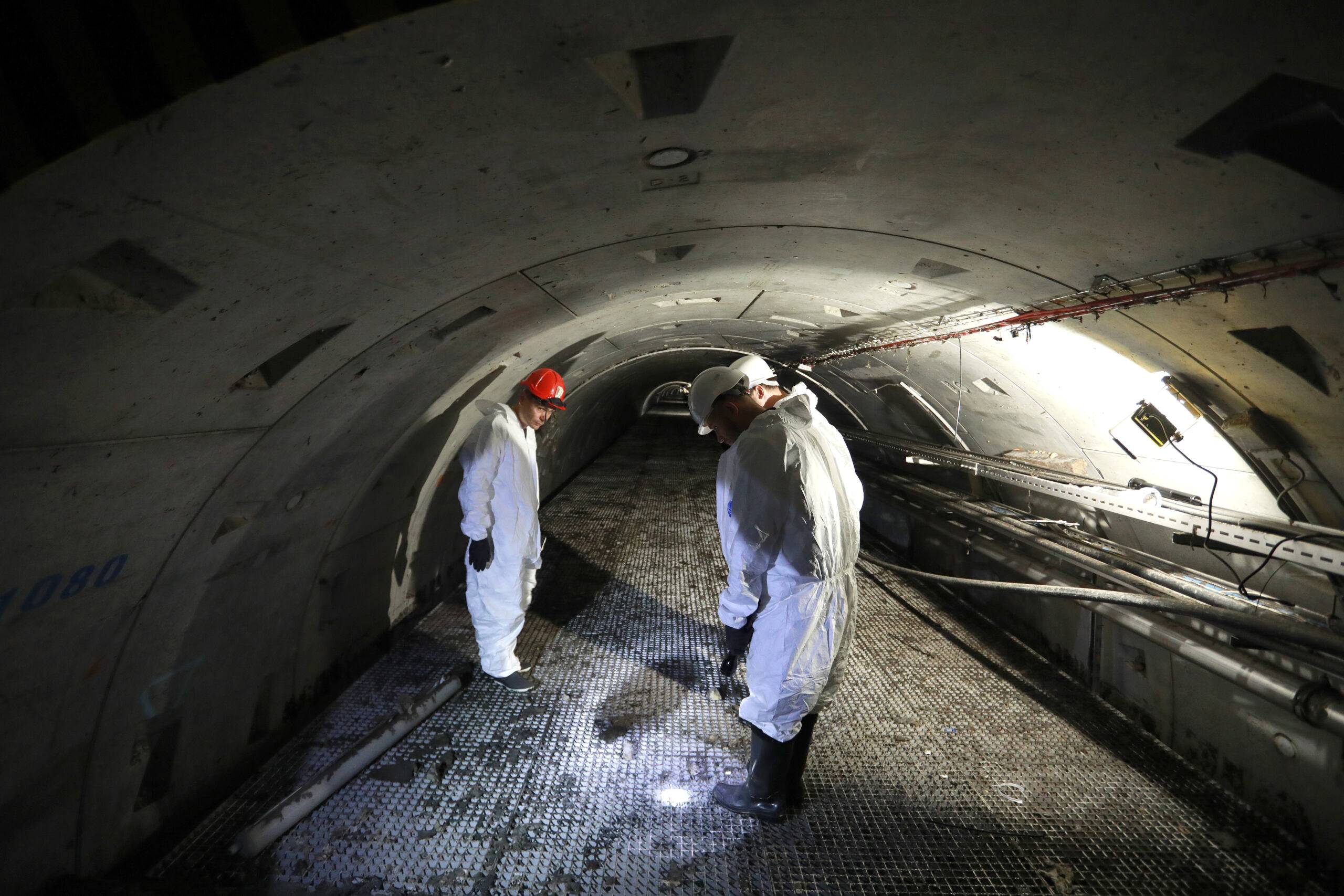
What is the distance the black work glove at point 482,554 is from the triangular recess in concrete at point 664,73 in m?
3.00

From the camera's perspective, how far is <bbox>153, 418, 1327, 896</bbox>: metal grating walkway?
265 centimetres

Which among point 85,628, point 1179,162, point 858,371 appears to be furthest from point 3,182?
point 858,371

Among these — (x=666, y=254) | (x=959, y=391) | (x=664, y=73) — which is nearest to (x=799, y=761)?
(x=666, y=254)

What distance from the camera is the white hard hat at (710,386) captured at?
11.0 ft

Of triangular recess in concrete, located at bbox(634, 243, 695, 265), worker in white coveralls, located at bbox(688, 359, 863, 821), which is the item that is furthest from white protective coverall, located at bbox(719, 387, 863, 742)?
triangular recess in concrete, located at bbox(634, 243, 695, 265)

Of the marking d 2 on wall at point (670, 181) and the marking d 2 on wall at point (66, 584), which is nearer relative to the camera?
the marking d 2 on wall at point (66, 584)

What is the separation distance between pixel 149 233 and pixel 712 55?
1.41 metres

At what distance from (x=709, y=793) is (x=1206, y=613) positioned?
260cm

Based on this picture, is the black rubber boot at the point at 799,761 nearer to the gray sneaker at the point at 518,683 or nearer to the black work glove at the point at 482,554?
the gray sneaker at the point at 518,683

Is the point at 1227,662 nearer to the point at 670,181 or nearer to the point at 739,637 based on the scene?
the point at 739,637

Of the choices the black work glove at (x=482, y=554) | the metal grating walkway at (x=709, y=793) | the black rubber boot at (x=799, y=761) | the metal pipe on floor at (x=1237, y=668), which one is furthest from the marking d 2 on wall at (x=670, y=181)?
the metal pipe on floor at (x=1237, y=668)

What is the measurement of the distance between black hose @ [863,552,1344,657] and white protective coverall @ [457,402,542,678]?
3.03 m

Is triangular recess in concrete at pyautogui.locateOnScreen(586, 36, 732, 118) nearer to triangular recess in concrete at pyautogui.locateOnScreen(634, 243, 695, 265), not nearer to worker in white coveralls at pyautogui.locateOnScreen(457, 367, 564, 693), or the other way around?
triangular recess in concrete at pyautogui.locateOnScreen(634, 243, 695, 265)

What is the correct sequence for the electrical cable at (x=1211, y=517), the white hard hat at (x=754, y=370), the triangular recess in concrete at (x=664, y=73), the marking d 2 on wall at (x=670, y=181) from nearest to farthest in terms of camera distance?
the triangular recess in concrete at (x=664, y=73)
the marking d 2 on wall at (x=670, y=181)
the electrical cable at (x=1211, y=517)
the white hard hat at (x=754, y=370)
